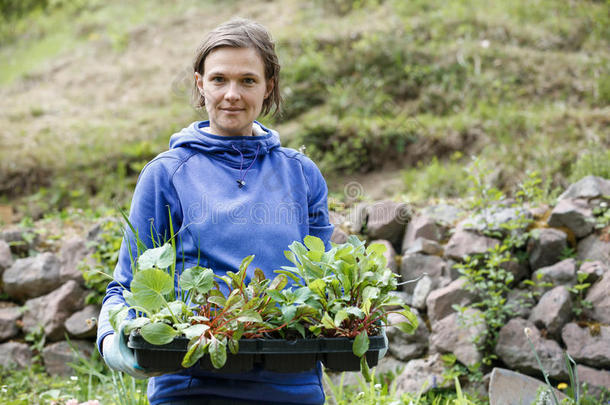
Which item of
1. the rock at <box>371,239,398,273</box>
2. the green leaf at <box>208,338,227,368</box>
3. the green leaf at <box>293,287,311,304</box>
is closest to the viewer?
the green leaf at <box>208,338,227,368</box>

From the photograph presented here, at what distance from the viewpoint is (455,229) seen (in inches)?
120

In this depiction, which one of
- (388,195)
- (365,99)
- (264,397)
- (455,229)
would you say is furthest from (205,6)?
(264,397)

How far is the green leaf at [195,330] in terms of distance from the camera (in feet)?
3.55

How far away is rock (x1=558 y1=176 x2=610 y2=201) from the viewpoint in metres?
2.89

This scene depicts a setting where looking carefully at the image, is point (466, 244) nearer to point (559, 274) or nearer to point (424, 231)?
point (424, 231)

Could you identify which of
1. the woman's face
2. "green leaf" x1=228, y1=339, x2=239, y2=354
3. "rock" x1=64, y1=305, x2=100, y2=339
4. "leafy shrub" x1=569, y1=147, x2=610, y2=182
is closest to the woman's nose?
the woman's face

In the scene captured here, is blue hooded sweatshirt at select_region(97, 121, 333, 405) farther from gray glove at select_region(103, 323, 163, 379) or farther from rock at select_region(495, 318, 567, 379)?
rock at select_region(495, 318, 567, 379)

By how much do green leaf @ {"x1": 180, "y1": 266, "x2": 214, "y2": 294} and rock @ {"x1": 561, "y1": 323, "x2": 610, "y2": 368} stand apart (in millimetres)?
1874

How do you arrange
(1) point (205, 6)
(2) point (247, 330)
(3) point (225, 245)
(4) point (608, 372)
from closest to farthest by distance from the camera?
1. (2) point (247, 330)
2. (3) point (225, 245)
3. (4) point (608, 372)
4. (1) point (205, 6)

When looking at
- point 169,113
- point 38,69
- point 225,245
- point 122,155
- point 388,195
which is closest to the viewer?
point 225,245

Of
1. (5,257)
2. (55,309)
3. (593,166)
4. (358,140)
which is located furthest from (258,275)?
(358,140)

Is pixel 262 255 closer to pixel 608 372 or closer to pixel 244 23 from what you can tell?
pixel 244 23

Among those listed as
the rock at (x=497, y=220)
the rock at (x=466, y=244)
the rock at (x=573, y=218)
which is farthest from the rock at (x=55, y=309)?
the rock at (x=573, y=218)

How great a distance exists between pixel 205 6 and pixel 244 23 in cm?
715
